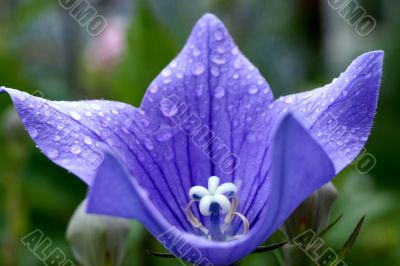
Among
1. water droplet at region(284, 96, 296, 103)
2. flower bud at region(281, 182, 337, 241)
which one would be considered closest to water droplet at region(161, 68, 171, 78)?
water droplet at region(284, 96, 296, 103)

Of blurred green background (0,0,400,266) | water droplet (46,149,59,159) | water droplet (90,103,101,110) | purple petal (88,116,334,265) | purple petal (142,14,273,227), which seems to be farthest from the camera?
blurred green background (0,0,400,266)

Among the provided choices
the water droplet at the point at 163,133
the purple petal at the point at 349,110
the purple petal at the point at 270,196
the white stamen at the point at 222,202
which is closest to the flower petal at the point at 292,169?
the purple petal at the point at 270,196

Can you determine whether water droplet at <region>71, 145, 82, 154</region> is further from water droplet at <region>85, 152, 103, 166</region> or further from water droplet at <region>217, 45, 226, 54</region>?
water droplet at <region>217, 45, 226, 54</region>

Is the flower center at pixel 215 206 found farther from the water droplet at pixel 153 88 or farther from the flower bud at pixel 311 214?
the water droplet at pixel 153 88

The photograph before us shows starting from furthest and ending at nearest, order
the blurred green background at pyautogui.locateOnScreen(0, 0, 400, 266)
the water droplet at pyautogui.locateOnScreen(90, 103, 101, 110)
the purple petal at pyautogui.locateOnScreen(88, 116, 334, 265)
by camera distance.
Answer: the blurred green background at pyautogui.locateOnScreen(0, 0, 400, 266)
the water droplet at pyautogui.locateOnScreen(90, 103, 101, 110)
the purple petal at pyautogui.locateOnScreen(88, 116, 334, 265)

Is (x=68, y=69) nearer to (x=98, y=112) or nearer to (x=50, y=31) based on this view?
(x=50, y=31)

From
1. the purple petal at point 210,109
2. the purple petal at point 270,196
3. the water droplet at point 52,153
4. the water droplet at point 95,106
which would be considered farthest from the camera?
the purple petal at point 210,109

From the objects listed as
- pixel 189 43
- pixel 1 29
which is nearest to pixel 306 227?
pixel 189 43
